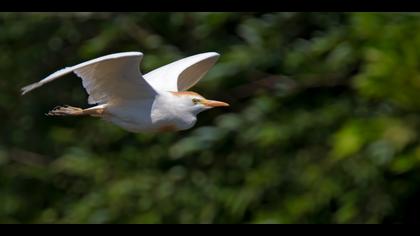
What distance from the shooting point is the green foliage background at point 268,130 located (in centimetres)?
490

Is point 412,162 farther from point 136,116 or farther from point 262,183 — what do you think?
point 136,116

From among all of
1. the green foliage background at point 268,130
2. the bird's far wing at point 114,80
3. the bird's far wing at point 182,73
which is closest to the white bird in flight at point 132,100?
the bird's far wing at point 114,80

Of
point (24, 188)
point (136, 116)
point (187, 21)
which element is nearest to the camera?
point (136, 116)

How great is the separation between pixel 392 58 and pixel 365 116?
0.65 metres

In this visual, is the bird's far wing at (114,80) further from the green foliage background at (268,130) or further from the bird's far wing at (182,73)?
the green foliage background at (268,130)

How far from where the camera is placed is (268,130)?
5359 millimetres

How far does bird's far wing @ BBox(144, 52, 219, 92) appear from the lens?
13.7 ft

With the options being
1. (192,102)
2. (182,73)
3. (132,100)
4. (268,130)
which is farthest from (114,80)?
(268,130)

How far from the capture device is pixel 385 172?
17.7 feet

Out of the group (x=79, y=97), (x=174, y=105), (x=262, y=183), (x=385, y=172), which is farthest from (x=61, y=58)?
(x=174, y=105)

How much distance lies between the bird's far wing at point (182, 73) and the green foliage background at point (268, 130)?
0.72m

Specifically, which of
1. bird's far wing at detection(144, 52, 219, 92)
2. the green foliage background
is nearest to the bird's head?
Result: bird's far wing at detection(144, 52, 219, 92)

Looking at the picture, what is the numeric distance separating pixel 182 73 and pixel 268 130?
1121 millimetres

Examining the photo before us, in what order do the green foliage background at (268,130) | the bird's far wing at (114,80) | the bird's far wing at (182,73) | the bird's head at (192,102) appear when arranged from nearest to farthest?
the bird's far wing at (114,80), the bird's head at (192,102), the bird's far wing at (182,73), the green foliage background at (268,130)
